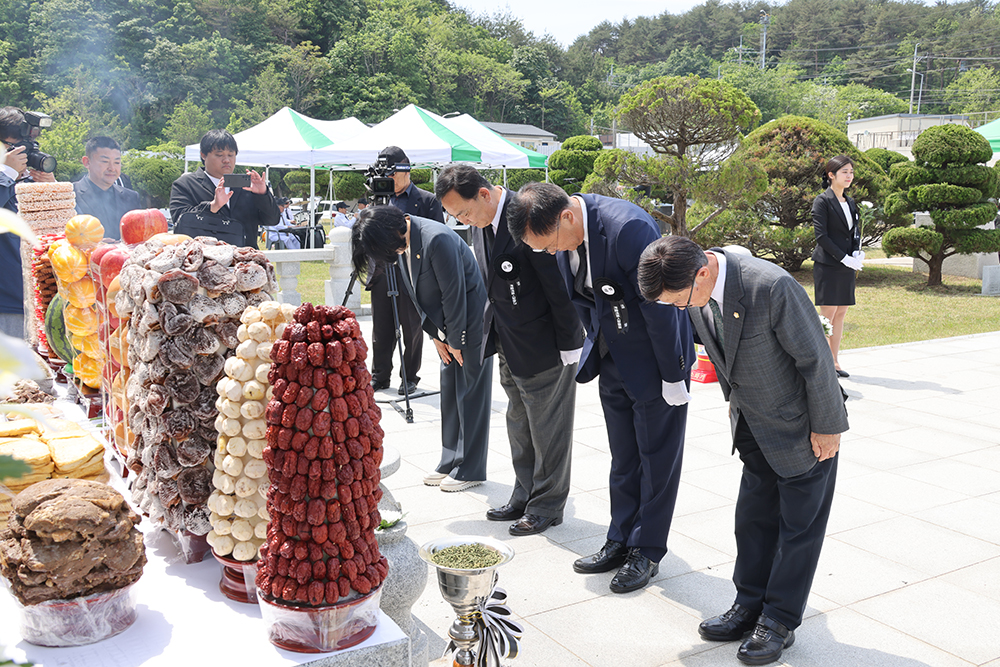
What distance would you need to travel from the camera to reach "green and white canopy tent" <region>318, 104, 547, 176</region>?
571 inches

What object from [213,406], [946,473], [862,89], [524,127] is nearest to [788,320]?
[213,406]

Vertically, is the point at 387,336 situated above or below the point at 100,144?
below

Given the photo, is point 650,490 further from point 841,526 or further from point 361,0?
point 361,0

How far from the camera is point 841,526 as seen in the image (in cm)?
403

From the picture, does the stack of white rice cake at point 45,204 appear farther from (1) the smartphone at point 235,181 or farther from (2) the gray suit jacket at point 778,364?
(2) the gray suit jacket at point 778,364

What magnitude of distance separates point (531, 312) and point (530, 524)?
109 cm

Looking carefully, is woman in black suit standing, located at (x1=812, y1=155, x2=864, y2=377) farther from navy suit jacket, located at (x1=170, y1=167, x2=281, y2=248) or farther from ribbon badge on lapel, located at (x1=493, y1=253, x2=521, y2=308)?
navy suit jacket, located at (x1=170, y1=167, x2=281, y2=248)

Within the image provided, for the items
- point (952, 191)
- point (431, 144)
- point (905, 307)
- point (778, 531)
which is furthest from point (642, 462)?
point (431, 144)

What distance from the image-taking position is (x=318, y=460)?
59.1 inches

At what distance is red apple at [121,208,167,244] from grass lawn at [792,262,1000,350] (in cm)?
813

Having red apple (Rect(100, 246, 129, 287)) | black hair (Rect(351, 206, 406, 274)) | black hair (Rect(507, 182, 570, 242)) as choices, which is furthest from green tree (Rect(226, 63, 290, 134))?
red apple (Rect(100, 246, 129, 287))

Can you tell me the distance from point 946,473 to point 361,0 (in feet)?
238

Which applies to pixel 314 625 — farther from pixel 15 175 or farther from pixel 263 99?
pixel 263 99

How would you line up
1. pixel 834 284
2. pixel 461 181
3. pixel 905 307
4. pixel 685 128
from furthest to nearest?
pixel 905 307, pixel 685 128, pixel 834 284, pixel 461 181
